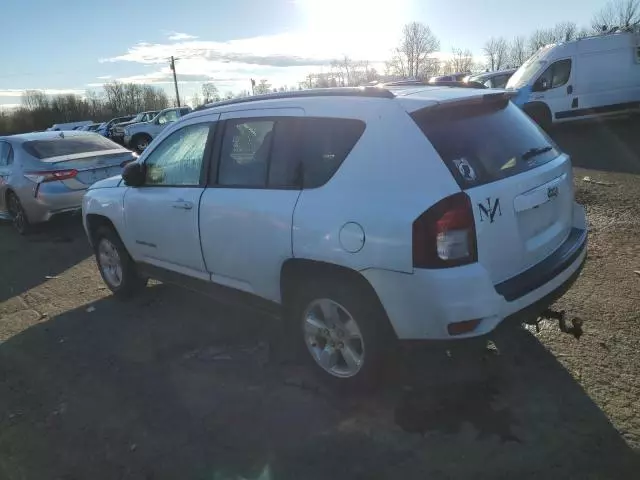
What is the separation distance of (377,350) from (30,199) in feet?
23.5

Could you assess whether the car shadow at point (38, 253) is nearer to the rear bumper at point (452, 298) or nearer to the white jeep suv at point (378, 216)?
the white jeep suv at point (378, 216)

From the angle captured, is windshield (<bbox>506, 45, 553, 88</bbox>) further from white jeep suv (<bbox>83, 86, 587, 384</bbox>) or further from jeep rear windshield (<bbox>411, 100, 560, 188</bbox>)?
jeep rear windshield (<bbox>411, 100, 560, 188</bbox>)

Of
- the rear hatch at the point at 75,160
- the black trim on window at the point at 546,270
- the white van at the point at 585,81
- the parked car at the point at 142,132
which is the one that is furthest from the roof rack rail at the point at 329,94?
the parked car at the point at 142,132

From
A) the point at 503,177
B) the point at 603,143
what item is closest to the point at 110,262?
the point at 503,177

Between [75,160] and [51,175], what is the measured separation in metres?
0.42

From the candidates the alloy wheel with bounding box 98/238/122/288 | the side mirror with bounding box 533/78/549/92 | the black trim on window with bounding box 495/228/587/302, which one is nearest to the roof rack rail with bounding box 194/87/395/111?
the black trim on window with bounding box 495/228/587/302

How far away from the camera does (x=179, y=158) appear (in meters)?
4.30

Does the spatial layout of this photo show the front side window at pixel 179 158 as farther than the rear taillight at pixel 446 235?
Yes

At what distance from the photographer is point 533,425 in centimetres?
284

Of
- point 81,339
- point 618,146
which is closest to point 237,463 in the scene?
point 81,339

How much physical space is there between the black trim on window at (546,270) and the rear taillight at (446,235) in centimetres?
30

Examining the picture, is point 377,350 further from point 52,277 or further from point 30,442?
point 52,277

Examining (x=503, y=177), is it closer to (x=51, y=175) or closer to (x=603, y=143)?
(x=51, y=175)

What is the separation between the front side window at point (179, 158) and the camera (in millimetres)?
4066
